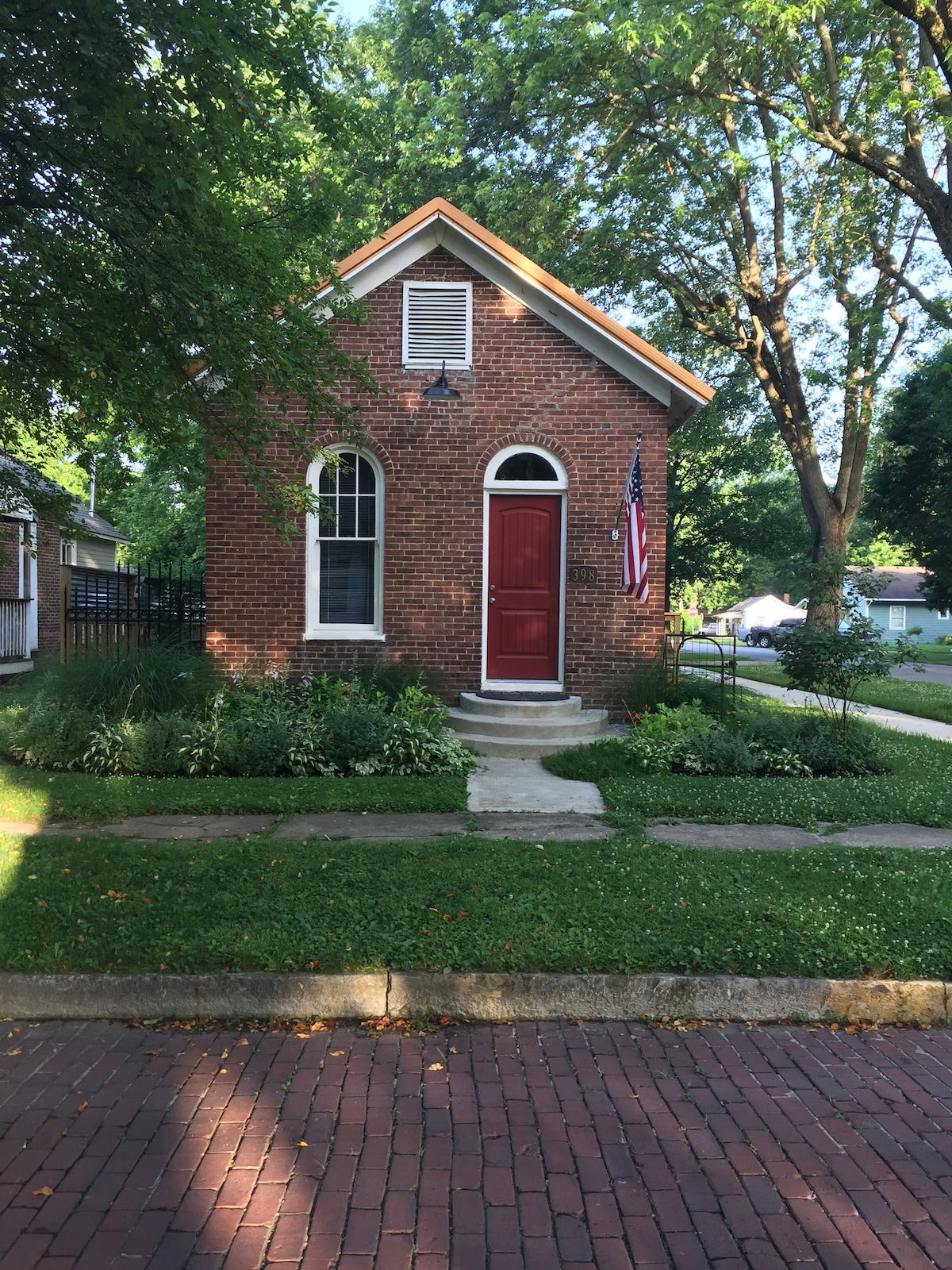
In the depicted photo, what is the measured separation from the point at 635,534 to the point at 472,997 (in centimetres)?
688

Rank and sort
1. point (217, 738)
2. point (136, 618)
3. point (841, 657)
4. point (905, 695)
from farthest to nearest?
point (905, 695) < point (136, 618) < point (841, 657) < point (217, 738)

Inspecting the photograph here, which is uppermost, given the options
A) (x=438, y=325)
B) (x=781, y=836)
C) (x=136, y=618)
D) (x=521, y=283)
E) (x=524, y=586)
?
(x=521, y=283)

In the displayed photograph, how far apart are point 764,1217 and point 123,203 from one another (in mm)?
6235

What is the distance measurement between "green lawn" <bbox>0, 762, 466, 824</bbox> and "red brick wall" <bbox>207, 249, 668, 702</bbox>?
3.08 meters

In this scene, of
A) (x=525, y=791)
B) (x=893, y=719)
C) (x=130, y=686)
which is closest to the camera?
(x=525, y=791)

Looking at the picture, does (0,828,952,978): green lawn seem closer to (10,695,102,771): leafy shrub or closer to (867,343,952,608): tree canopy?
(10,695,102,771): leafy shrub

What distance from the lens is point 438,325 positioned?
11.2 metres

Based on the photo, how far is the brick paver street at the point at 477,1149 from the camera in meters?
2.70

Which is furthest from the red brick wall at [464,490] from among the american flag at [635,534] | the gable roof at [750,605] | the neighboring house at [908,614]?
the gable roof at [750,605]

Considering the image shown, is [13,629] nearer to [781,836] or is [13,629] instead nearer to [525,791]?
[525,791]

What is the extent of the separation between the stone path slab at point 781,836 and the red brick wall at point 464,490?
14.3ft

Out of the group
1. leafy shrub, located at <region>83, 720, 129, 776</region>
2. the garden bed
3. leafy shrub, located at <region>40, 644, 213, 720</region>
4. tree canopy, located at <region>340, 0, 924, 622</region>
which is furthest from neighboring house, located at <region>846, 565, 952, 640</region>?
leafy shrub, located at <region>83, 720, 129, 776</region>

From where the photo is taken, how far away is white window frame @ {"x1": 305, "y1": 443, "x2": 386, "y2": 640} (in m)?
11.1

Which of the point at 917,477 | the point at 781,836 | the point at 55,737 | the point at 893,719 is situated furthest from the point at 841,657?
the point at 917,477
